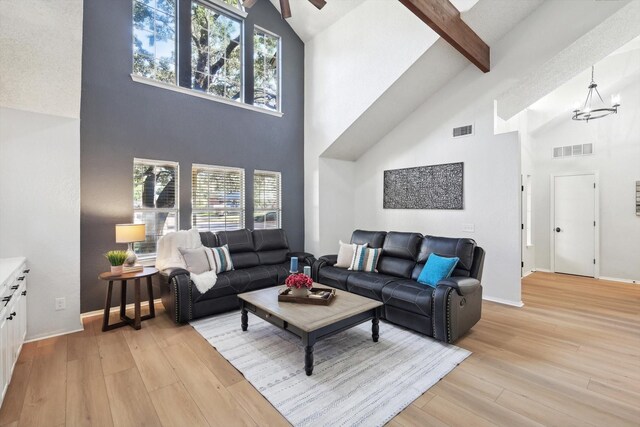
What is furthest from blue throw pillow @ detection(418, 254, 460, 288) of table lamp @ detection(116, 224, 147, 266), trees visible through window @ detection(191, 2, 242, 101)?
trees visible through window @ detection(191, 2, 242, 101)

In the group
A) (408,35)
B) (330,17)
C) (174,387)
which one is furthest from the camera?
(330,17)

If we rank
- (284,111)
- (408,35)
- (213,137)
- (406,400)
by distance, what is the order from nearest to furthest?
(406,400), (408,35), (213,137), (284,111)

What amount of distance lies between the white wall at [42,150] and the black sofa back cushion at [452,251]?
13.1 ft

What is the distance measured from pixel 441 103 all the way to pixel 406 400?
4331 millimetres

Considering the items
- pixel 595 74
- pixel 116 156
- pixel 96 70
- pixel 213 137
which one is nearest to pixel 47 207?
pixel 116 156

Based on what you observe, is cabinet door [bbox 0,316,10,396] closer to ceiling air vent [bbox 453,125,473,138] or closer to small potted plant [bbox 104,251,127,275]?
small potted plant [bbox 104,251,127,275]

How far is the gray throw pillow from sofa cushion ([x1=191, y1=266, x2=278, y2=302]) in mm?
230

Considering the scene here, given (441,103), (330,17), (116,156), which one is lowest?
(116,156)

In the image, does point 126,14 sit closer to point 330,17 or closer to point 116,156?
point 116,156

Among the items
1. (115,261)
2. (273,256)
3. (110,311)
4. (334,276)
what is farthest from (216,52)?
(110,311)

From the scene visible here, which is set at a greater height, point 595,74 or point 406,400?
point 595,74

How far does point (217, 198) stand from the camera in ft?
15.5

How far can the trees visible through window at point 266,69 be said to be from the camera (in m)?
5.25

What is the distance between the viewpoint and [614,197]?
534 cm
